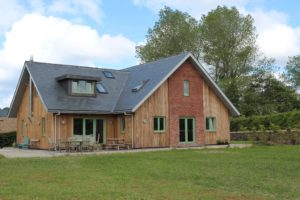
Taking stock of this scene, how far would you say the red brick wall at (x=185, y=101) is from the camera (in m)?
28.4

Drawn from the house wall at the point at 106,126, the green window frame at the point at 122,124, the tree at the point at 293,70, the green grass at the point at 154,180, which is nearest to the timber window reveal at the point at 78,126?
the house wall at the point at 106,126

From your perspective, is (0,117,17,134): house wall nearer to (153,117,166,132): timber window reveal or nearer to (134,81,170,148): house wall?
(153,117,166,132): timber window reveal

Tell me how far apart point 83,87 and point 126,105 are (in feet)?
10.2

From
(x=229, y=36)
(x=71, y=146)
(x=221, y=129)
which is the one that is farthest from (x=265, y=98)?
(x=71, y=146)

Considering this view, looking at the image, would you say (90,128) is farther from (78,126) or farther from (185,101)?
(185,101)

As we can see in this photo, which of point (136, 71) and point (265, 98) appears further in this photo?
point (265, 98)

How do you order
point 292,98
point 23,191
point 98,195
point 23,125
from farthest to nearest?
point 292,98
point 23,125
point 23,191
point 98,195

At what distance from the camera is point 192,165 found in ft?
49.9

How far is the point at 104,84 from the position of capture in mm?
29922

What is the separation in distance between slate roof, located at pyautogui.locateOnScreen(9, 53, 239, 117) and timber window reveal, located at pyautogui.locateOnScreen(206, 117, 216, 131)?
1611 millimetres

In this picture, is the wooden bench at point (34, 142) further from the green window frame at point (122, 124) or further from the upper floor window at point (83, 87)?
the green window frame at point (122, 124)

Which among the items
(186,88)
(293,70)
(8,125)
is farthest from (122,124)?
(293,70)

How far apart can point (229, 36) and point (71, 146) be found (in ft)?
110

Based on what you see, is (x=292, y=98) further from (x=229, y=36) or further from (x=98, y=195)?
(x=98, y=195)
